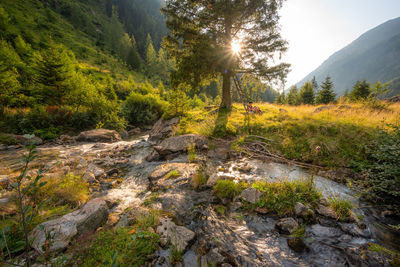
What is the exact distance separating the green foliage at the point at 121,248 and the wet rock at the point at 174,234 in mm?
187

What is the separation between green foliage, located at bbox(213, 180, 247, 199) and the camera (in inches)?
170

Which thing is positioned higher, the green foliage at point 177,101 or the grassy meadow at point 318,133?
the green foliage at point 177,101

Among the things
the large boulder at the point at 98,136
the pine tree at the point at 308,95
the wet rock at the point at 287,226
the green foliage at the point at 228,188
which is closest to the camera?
the wet rock at the point at 287,226

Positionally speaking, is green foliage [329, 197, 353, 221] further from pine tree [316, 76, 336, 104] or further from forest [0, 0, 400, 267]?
pine tree [316, 76, 336, 104]

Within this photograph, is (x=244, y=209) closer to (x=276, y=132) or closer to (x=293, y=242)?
(x=293, y=242)

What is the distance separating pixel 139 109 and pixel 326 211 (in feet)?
69.2

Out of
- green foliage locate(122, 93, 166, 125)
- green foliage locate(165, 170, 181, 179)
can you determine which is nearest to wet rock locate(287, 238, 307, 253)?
green foliage locate(165, 170, 181, 179)

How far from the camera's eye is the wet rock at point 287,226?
322cm

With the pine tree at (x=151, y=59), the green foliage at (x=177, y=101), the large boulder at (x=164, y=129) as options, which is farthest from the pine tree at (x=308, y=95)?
the pine tree at (x=151, y=59)

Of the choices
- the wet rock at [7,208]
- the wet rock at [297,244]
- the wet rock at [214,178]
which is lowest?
the wet rock at [297,244]

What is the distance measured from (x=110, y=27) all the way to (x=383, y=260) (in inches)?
3619

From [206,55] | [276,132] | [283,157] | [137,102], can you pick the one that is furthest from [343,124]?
[137,102]

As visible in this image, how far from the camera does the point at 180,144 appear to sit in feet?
26.7

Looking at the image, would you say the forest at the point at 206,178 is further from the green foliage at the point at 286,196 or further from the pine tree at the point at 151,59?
the pine tree at the point at 151,59
